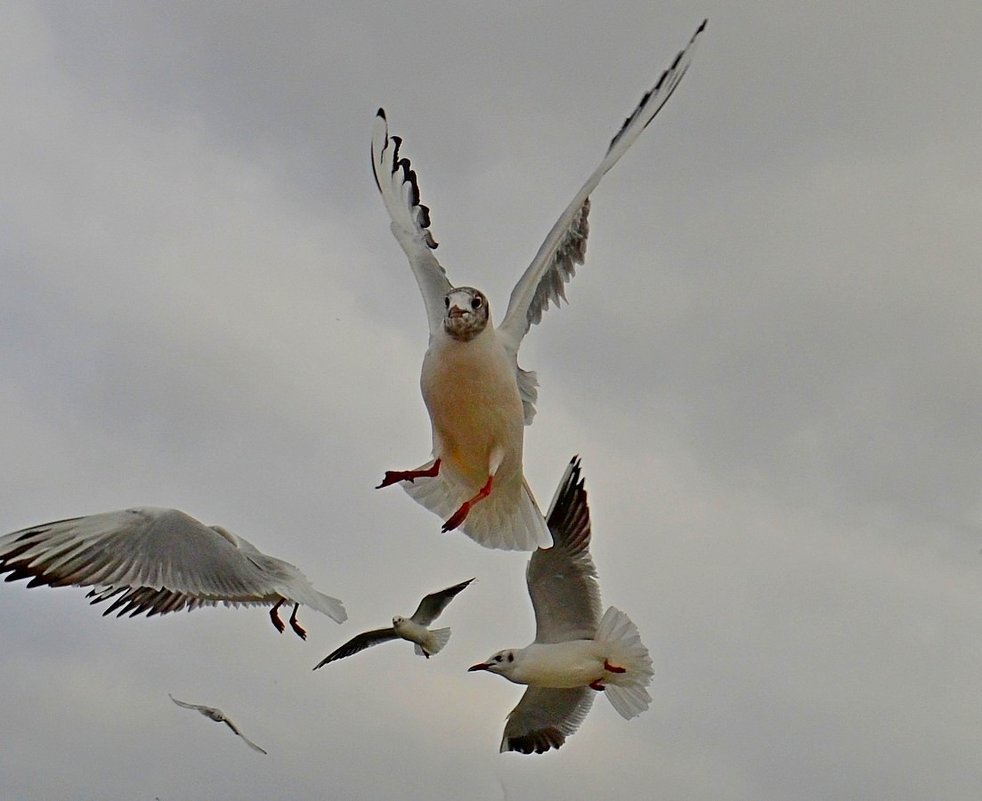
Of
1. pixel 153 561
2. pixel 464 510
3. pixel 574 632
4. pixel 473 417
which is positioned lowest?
pixel 153 561

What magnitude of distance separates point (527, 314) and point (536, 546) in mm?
1045

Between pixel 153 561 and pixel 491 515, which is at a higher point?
pixel 491 515

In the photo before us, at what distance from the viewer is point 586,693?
1009 centimetres

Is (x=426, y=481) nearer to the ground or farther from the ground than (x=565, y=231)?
nearer to the ground

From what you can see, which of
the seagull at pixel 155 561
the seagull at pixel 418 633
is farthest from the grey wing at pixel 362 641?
the seagull at pixel 155 561

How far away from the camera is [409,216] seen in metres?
7.65

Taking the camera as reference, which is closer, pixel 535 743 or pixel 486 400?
pixel 486 400

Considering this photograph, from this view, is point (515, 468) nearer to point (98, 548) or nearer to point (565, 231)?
point (565, 231)

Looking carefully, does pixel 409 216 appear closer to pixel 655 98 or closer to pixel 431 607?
pixel 655 98

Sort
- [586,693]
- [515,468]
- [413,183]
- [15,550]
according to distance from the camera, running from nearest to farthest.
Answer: [15,550] → [515,468] → [413,183] → [586,693]

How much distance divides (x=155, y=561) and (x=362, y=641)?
12.9 feet

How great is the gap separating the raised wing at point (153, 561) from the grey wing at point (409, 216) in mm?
1399

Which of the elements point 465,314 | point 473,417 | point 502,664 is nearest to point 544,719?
point 502,664

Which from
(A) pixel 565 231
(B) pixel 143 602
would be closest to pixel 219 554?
(B) pixel 143 602
